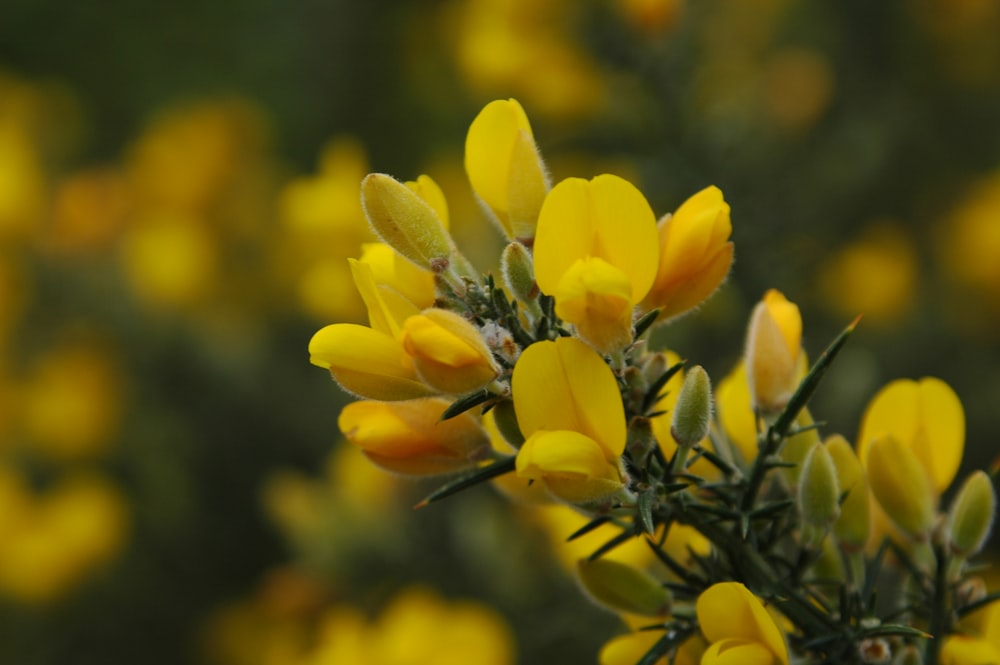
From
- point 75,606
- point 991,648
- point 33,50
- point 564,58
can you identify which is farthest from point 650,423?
point 33,50

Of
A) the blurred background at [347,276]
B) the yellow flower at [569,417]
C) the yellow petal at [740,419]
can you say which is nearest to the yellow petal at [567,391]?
the yellow flower at [569,417]

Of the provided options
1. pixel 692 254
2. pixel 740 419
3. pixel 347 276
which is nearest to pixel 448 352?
pixel 692 254

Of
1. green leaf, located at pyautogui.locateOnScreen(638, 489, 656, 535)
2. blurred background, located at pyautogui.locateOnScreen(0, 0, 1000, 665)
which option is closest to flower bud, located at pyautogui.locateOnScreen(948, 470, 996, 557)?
Result: green leaf, located at pyautogui.locateOnScreen(638, 489, 656, 535)

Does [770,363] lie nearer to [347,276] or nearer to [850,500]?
[850,500]

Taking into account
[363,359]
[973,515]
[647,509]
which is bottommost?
[973,515]

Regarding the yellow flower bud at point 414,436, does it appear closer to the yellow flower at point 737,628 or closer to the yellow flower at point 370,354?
the yellow flower at point 370,354

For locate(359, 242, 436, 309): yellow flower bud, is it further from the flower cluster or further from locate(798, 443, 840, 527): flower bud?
locate(798, 443, 840, 527): flower bud
